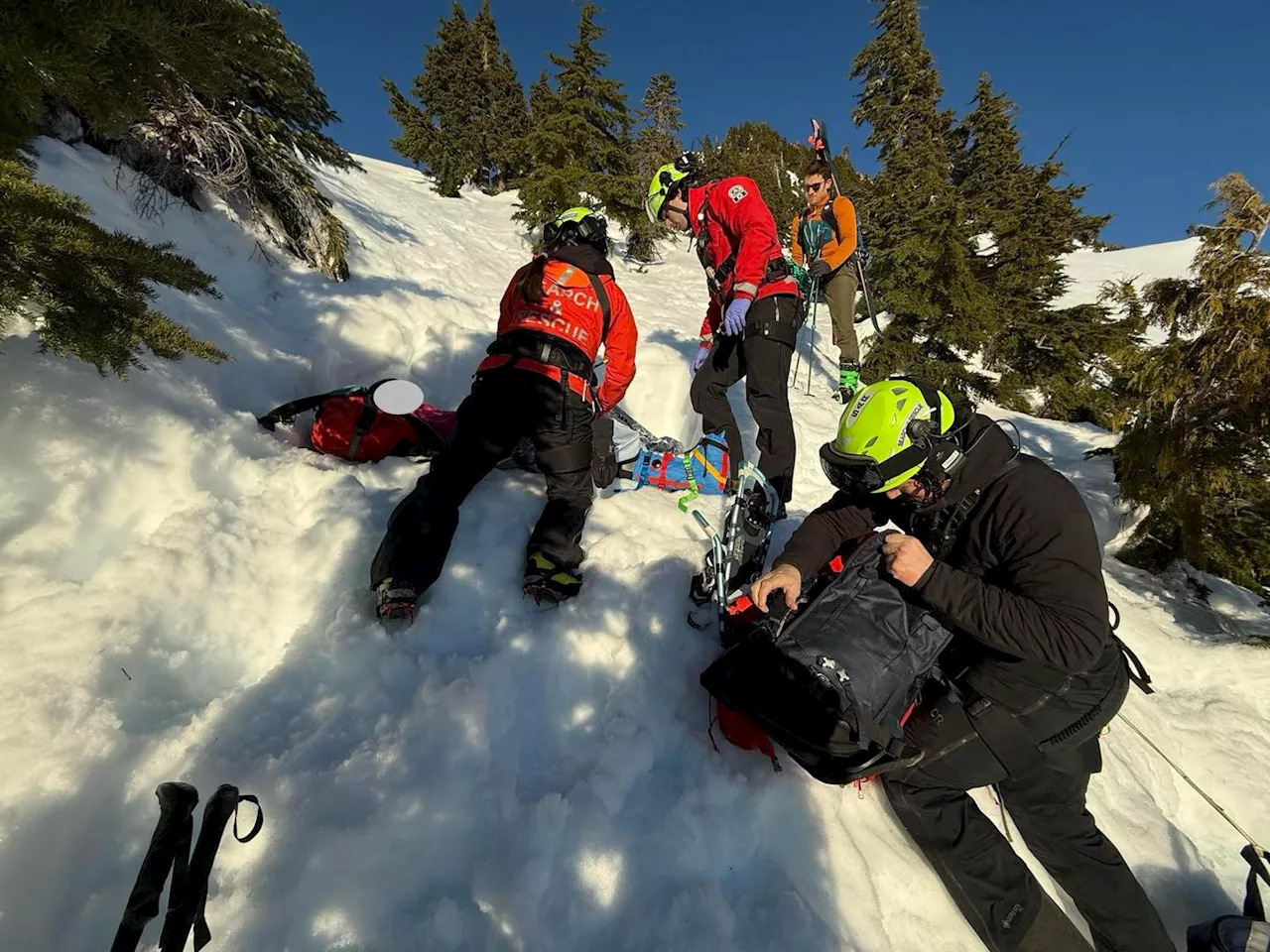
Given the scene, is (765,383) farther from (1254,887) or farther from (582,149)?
(582,149)

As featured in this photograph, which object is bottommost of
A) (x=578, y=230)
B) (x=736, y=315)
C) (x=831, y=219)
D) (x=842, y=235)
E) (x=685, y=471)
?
(x=685, y=471)

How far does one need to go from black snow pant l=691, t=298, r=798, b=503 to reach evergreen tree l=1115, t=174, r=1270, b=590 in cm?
442

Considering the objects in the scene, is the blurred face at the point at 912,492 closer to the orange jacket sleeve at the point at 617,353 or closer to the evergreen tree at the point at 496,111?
the orange jacket sleeve at the point at 617,353

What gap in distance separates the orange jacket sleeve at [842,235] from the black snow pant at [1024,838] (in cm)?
617

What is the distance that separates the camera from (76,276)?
2.25m

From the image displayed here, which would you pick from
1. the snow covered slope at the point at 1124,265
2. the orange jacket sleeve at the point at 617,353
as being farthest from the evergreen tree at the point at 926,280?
the snow covered slope at the point at 1124,265

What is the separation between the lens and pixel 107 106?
1988mm

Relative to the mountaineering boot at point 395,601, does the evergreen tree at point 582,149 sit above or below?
above

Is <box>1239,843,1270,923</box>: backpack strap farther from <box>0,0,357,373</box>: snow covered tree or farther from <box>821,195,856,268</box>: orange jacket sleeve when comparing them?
<box>821,195,856,268</box>: orange jacket sleeve

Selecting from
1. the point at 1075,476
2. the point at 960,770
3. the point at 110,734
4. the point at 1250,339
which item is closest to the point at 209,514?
the point at 110,734

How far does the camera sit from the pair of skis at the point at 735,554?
3.42 m

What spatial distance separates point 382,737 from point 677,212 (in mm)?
4999

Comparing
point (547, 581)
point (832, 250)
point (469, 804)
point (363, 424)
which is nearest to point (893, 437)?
point (547, 581)

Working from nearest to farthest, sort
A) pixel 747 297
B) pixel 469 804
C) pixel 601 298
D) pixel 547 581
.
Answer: pixel 469 804 → pixel 547 581 → pixel 601 298 → pixel 747 297
